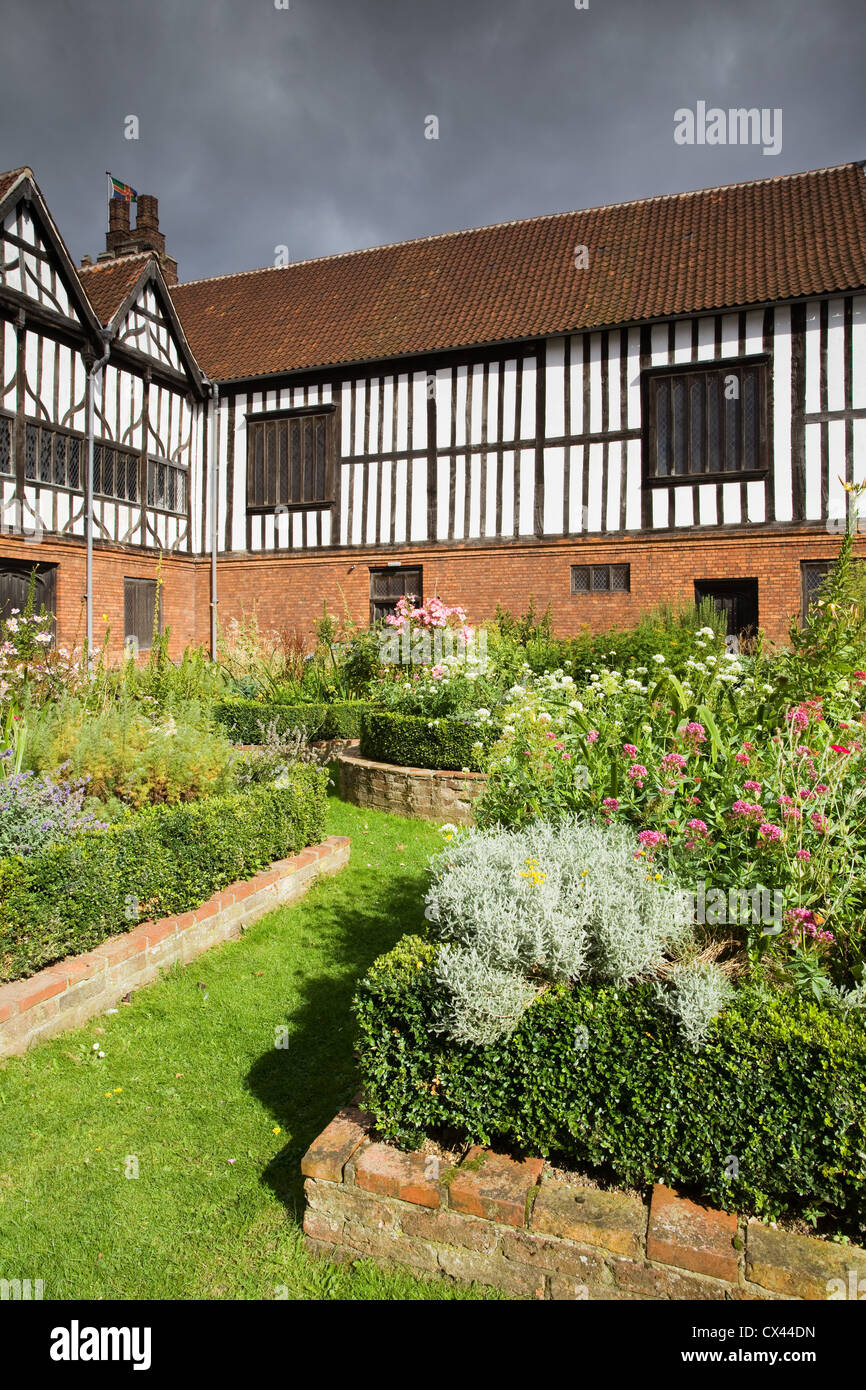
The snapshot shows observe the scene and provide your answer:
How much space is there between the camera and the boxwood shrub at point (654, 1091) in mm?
2189

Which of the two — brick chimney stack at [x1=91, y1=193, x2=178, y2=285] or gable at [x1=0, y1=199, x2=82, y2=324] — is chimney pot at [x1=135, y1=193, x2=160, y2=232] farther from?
gable at [x1=0, y1=199, x2=82, y2=324]

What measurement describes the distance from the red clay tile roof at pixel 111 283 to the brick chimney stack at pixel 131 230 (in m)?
4.28

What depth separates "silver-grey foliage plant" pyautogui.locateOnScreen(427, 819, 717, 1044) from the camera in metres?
2.56

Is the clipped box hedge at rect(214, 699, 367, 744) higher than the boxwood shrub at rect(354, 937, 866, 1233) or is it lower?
higher

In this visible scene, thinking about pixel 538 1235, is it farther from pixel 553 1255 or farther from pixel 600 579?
pixel 600 579

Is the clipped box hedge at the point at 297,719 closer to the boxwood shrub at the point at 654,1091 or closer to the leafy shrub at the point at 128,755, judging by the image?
the leafy shrub at the point at 128,755

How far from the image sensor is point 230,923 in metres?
4.73

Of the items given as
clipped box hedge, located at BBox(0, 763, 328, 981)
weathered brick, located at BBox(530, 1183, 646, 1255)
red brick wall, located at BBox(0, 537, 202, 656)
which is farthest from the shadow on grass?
red brick wall, located at BBox(0, 537, 202, 656)

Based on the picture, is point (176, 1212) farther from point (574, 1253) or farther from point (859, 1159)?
point (859, 1159)

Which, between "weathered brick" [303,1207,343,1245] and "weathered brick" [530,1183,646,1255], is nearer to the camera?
"weathered brick" [530,1183,646,1255]

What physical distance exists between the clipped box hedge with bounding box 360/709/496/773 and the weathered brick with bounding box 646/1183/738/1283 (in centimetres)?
495

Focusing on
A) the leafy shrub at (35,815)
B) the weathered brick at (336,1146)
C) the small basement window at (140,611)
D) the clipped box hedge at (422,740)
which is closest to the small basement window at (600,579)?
the clipped box hedge at (422,740)

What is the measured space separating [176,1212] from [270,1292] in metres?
0.46

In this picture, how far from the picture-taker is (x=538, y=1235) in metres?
2.23
